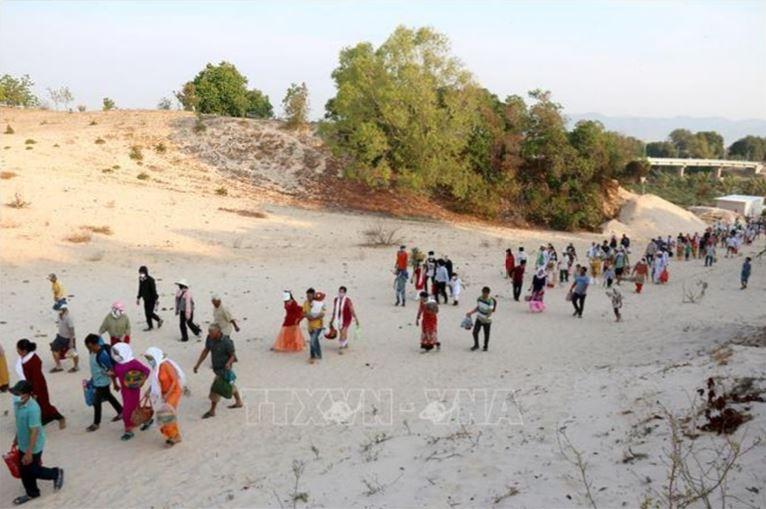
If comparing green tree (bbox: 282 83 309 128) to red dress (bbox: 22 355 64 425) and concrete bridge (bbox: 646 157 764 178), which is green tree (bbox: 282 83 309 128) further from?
concrete bridge (bbox: 646 157 764 178)

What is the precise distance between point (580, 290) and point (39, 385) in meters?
11.9

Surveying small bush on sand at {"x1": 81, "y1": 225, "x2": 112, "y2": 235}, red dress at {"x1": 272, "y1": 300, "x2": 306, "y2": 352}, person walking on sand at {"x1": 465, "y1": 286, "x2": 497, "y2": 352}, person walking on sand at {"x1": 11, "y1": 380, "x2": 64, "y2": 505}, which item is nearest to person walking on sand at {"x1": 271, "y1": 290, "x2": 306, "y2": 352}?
red dress at {"x1": 272, "y1": 300, "x2": 306, "y2": 352}

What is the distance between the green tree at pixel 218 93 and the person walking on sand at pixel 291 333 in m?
43.7

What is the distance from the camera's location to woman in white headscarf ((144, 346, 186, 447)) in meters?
7.86

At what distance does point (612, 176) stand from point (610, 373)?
3078cm

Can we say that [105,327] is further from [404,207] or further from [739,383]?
[404,207]

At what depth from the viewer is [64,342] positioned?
34.9 ft

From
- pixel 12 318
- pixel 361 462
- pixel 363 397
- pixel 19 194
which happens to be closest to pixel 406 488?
pixel 361 462

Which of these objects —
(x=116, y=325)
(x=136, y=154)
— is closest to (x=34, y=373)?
(x=116, y=325)

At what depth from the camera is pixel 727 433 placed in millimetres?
6488

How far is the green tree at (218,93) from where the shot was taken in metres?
51.8

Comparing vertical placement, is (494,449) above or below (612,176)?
below

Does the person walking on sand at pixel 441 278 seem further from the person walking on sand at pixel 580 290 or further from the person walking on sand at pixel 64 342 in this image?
the person walking on sand at pixel 64 342

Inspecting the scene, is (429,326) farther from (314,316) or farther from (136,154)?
(136,154)
